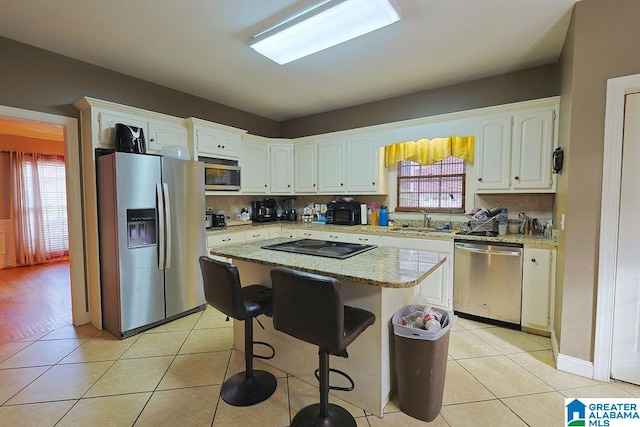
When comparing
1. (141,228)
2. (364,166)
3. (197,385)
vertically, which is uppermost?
(364,166)

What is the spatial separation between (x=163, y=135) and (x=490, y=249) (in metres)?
3.74

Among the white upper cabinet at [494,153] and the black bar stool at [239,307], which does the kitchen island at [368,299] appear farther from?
the white upper cabinet at [494,153]

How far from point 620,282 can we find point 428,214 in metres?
2.07

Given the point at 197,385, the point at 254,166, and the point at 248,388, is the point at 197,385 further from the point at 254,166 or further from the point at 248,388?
the point at 254,166

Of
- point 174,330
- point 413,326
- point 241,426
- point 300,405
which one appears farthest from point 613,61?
point 174,330

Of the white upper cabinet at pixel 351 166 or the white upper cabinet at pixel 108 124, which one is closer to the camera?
the white upper cabinet at pixel 108 124

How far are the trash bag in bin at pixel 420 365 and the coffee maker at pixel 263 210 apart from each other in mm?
3368

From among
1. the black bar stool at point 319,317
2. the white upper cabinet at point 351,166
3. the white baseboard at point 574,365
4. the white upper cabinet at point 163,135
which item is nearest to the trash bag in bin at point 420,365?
the black bar stool at point 319,317

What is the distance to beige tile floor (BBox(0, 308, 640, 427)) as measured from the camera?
1.81m

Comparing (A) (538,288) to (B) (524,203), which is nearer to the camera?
(A) (538,288)

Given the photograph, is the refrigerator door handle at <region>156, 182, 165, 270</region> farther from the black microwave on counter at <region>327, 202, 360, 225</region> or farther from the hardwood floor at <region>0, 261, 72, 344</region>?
the black microwave on counter at <region>327, 202, 360, 225</region>

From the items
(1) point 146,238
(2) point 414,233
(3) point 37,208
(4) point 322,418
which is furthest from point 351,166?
(3) point 37,208

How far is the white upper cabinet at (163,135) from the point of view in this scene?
10.8 feet

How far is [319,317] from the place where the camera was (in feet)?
4.79
